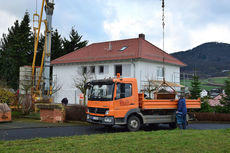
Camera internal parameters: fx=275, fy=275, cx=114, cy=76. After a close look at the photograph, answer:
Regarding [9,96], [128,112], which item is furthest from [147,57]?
[128,112]

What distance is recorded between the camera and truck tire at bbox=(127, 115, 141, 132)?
1354 cm

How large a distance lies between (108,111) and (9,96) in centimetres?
990

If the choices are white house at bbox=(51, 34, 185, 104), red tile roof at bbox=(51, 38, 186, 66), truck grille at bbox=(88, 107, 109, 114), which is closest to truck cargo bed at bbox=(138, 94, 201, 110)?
truck grille at bbox=(88, 107, 109, 114)

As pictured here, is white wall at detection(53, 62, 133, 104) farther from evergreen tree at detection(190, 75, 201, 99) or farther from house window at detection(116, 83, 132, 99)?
house window at detection(116, 83, 132, 99)

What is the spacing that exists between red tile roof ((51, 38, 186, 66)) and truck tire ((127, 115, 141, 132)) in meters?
18.0

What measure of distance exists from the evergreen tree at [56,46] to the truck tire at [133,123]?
4653 centimetres

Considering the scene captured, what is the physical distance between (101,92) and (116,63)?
20394 millimetres

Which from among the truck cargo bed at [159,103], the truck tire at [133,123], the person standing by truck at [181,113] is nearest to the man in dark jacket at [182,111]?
the person standing by truck at [181,113]

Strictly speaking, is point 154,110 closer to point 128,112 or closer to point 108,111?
point 128,112

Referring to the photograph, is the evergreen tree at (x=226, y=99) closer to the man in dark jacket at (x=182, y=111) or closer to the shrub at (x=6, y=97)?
the man in dark jacket at (x=182, y=111)

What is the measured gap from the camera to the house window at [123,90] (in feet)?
44.0

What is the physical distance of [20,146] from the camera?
7754 millimetres

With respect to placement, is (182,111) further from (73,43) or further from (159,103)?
(73,43)

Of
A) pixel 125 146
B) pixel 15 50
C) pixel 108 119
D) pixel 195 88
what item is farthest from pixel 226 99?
pixel 15 50
